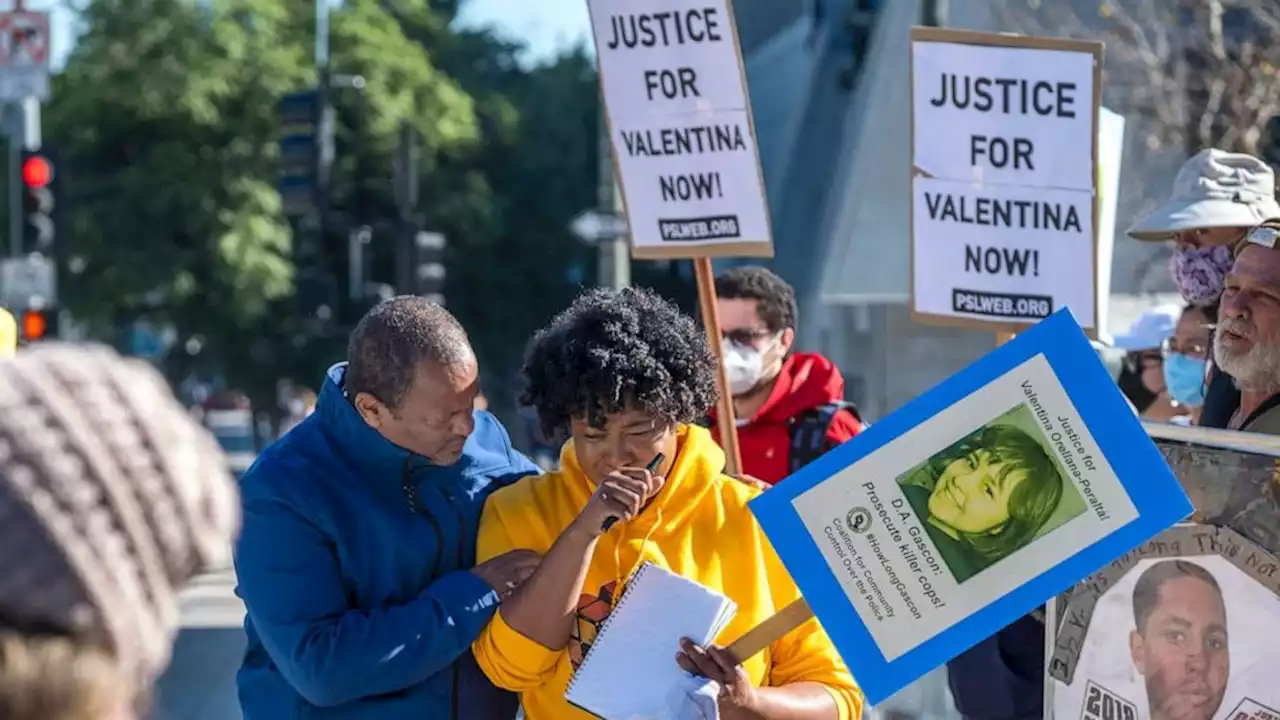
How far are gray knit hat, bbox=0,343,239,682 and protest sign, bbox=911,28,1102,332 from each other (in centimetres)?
303

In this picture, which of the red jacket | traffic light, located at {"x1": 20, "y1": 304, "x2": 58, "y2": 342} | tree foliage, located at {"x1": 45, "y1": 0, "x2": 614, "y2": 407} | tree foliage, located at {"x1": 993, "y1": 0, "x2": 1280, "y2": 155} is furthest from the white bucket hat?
tree foliage, located at {"x1": 45, "y1": 0, "x2": 614, "y2": 407}

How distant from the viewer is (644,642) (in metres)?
3.00

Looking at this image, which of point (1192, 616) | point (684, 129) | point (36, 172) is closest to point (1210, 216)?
point (684, 129)

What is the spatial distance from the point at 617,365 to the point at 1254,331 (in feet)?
A: 4.55

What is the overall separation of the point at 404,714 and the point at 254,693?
12.6 inches

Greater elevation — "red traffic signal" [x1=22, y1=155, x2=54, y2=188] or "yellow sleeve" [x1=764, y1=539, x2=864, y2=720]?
"yellow sleeve" [x1=764, y1=539, x2=864, y2=720]

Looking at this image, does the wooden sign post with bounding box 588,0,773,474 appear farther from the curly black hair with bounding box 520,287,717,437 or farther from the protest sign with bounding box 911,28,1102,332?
the curly black hair with bounding box 520,287,717,437

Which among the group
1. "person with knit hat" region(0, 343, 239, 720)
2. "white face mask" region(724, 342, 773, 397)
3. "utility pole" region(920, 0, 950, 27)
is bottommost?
"white face mask" region(724, 342, 773, 397)

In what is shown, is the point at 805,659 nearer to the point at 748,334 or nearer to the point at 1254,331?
the point at 1254,331

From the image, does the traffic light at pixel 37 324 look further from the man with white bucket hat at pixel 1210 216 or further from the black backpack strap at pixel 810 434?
the man with white bucket hat at pixel 1210 216

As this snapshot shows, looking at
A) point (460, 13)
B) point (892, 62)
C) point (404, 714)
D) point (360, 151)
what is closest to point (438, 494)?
point (404, 714)

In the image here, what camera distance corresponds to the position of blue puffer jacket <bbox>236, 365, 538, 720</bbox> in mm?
2994

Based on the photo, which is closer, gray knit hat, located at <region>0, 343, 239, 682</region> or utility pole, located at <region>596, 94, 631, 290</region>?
gray knit hat, located at <region>0, 343, 239, 682</region>

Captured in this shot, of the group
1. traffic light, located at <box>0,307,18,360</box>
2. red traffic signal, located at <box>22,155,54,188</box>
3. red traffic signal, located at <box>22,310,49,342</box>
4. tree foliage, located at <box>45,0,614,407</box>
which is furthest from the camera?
tree foliage, located at <box>45,0,614,407</box>
